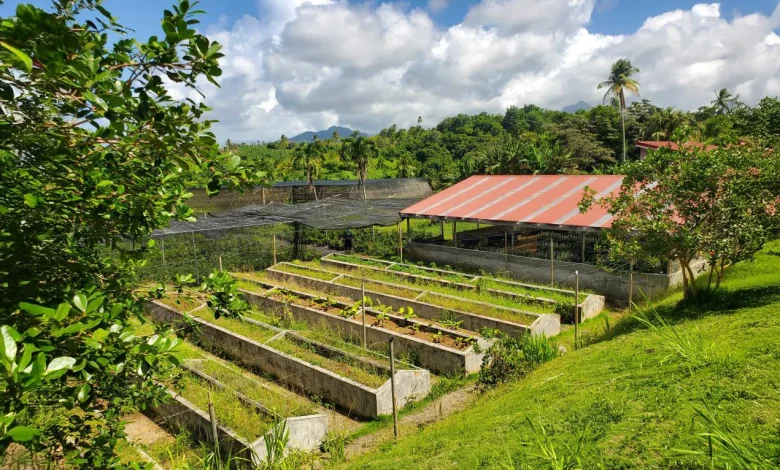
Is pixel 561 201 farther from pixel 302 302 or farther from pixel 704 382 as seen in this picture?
pixel 704 382

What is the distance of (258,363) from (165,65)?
8193 millimetres

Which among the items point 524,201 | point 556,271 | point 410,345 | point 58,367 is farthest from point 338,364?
point 524,201

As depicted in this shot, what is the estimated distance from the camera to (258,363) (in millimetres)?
9406

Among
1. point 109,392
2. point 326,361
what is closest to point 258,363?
point 326,361

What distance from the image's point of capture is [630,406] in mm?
4461

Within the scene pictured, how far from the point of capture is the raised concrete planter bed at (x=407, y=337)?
8.72m

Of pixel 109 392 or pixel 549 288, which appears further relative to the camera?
pixel 549 288

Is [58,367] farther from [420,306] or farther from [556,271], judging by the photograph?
[556,271]

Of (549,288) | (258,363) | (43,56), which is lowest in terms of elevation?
(258,363)

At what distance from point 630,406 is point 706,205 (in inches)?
196

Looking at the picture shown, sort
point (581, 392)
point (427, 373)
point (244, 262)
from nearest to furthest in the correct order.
Answer: point (581, 392) < point (427, 373) < point (244, 262)

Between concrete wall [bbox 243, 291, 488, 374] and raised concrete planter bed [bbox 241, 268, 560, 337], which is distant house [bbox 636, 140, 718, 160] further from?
concrete wall [bbox 243, 291, 488, 374]

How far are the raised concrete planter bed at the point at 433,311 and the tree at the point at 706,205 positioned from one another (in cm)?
227

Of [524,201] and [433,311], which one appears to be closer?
[433,311]
